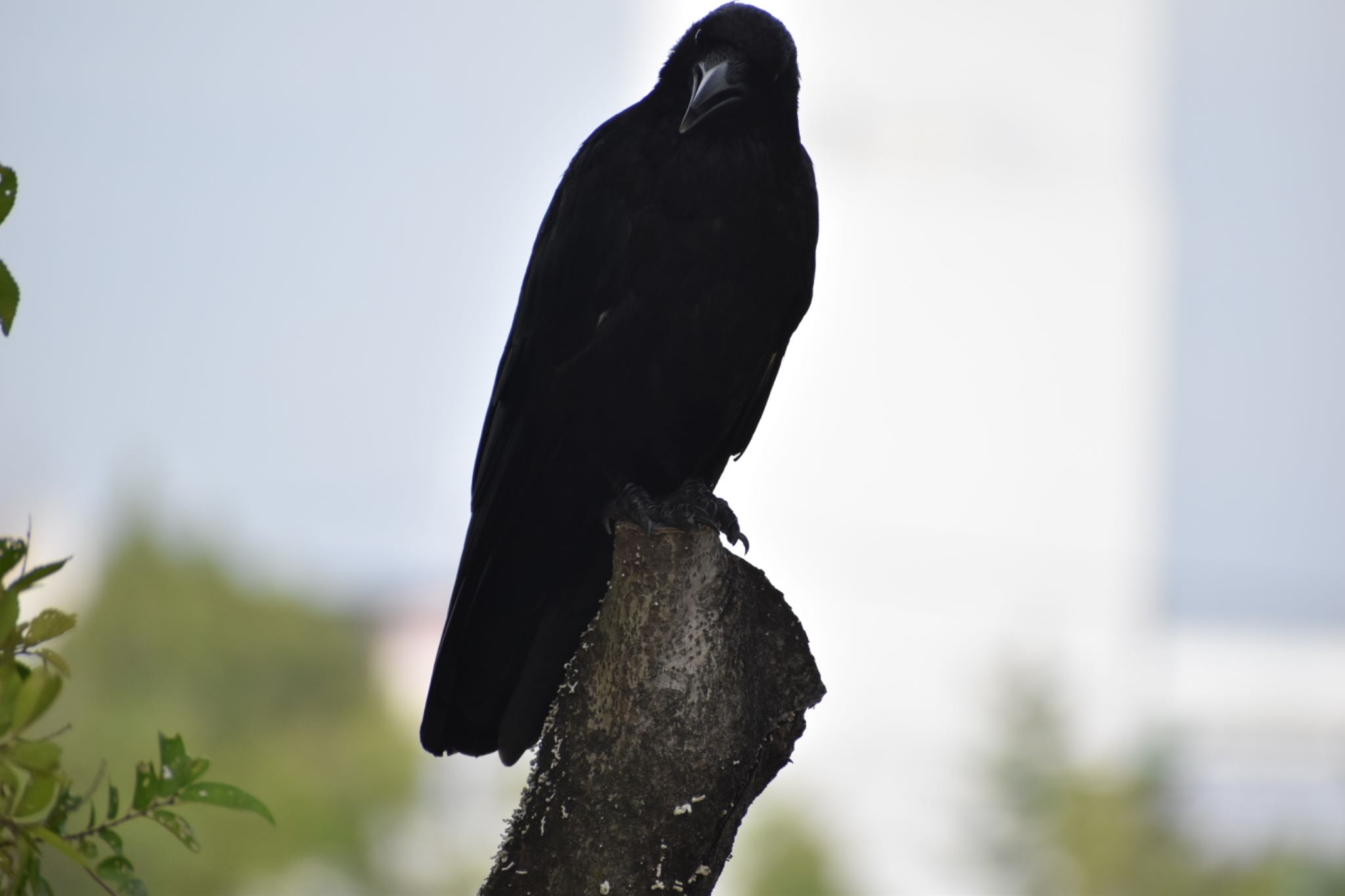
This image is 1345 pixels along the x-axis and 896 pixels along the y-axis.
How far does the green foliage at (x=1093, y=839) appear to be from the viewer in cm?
3825

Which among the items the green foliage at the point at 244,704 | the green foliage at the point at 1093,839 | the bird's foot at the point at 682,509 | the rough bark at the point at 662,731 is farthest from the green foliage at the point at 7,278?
the green foliage at the point at 1093,839

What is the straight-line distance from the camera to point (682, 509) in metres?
3.18

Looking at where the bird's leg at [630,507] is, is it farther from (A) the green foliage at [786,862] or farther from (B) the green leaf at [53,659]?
(A) the green foliage at [786,862]

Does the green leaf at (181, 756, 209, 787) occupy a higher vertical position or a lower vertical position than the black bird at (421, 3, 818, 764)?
lower

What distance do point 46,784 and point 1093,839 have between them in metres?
42.3

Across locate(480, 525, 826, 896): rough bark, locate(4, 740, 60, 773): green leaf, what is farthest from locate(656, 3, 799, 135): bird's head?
locate(4, 740, 60, 773): green leaf

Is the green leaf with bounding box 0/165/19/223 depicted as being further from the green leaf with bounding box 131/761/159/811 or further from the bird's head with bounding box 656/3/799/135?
the bird's head with bounding box 656/3/799/135

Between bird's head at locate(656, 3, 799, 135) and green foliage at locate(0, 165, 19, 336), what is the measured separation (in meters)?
2.00

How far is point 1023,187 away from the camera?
213 ft

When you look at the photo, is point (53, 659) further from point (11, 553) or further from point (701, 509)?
point (701, 509)

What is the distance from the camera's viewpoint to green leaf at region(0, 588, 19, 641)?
45.1 inches

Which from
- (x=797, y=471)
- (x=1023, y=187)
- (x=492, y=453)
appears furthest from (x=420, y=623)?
(x=492, y=453)

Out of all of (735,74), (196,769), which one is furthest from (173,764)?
(735,74)

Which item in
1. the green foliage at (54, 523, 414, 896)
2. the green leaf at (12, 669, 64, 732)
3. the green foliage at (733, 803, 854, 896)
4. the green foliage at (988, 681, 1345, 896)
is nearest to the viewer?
the green leaf at (12, 669, 64, 732)
